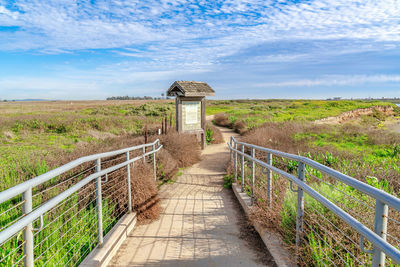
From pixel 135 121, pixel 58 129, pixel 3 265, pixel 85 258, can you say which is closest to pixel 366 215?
pixel 85 258

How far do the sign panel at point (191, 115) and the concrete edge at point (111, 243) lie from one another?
27.9 ft

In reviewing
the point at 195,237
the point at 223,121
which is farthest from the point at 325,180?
the point at 223,121

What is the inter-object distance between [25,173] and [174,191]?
3076 mm

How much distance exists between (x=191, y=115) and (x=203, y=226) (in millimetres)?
8874

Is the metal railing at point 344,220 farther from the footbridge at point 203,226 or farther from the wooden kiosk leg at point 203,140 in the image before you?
the wooden kiosk leg at point 203,140

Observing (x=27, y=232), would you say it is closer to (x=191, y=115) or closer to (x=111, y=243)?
(x=111, y=243)

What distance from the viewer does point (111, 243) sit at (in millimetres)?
3363

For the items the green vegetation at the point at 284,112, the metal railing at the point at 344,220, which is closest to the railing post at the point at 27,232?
the metal railing at the point at 344,220

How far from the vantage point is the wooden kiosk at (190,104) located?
12.5 meters

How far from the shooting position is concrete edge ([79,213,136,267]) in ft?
9.69

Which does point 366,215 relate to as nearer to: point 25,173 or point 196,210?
point 196,210

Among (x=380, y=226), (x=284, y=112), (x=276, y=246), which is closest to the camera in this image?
(x=380, y=226)

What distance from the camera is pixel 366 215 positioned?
2955mm

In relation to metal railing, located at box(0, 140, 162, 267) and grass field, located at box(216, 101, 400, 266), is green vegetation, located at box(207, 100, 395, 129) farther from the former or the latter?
metal railing, located at box(0, 140, 162, 267)
